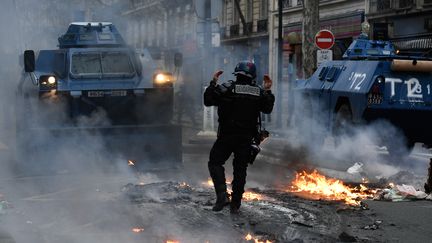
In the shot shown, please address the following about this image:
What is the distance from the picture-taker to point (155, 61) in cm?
1325

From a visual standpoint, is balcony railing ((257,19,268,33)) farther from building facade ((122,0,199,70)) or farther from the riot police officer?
the riot police officer

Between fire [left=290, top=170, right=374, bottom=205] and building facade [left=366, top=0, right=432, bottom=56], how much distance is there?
1152 cm

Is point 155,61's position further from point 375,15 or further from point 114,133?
point 375,15

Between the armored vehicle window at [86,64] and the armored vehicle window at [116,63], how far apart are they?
0.11m

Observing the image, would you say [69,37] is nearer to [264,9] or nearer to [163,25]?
[163,25]

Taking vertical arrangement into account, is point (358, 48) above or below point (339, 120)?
above

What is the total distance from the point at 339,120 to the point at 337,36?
1356cm

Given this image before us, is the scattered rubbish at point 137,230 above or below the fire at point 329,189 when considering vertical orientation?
above

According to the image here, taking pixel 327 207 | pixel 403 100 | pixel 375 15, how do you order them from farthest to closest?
pixel 375 15 < pixel 403 100 < pixel 327 207

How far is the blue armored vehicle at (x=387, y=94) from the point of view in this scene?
42.8 feet

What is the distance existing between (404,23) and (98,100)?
13707mm

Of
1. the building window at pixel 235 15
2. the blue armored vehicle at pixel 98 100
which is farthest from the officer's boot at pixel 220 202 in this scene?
the building window at pixel 235 15

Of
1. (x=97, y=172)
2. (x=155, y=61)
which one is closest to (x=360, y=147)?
(x=155, y=61)

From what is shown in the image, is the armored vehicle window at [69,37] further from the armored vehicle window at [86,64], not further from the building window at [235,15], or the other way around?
the building window at [235,15]
